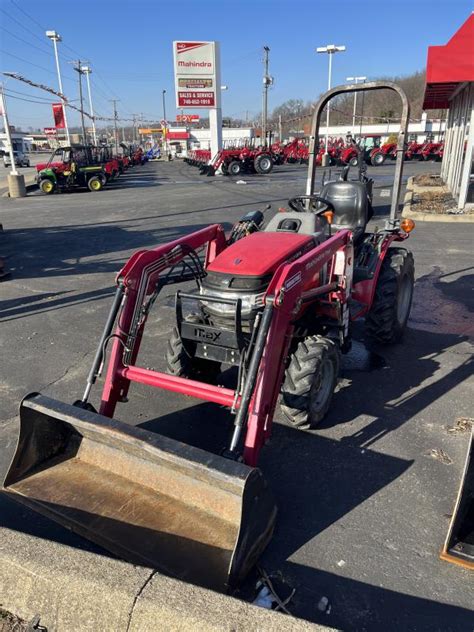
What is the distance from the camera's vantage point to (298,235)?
4.09 metres

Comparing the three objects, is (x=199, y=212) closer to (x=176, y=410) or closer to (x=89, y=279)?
(x=89, y=279)

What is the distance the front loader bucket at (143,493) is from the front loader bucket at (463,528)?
0.95 meters

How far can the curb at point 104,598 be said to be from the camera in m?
1.90

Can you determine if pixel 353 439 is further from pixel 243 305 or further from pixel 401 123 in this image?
pixel 401 123

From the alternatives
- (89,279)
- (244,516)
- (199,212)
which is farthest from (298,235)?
(199,212)

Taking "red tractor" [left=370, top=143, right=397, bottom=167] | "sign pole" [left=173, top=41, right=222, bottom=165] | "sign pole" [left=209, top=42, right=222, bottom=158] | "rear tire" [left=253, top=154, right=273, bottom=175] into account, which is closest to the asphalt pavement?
"rear tire" [left=253, top=154, right=273, bottom=175]

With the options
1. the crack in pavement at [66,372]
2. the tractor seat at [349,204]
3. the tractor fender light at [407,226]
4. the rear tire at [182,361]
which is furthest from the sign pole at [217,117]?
the rear tire at [182,361]

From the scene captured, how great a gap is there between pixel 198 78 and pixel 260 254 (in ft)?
96.8

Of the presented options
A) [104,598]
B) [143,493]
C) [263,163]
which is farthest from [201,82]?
[104,598]

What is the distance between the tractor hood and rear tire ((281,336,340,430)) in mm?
654

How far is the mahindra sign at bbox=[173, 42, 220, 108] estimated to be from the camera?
29391mm

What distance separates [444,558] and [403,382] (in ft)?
6.92

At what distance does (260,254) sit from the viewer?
371 cm

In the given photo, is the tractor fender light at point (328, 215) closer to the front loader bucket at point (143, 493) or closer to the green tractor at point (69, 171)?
the front loader bucket at point (143, 493)
